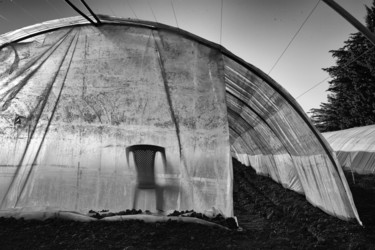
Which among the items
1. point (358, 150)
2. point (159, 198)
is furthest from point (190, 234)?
point (358, 150)

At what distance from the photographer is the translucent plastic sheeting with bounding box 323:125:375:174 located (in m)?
10.1

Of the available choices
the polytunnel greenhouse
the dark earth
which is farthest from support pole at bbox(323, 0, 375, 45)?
the dark earth

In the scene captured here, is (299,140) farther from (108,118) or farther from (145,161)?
(108,118)

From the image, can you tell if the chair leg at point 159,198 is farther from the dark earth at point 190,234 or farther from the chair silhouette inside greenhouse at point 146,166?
the dark earth at point 190,234

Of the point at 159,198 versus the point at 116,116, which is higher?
the point at 116,116

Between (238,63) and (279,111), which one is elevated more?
(238,63)

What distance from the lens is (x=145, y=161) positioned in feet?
15.9

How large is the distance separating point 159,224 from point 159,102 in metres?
1.86

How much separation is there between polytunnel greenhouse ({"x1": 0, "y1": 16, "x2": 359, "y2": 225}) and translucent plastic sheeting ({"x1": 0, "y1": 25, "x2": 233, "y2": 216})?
0.02 meters

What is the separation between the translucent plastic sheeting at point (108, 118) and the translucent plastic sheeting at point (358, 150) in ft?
22.0

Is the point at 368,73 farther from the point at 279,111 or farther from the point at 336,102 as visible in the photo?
the point at 279,111

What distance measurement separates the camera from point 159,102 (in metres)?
5.09

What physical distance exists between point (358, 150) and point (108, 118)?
29.8 feet

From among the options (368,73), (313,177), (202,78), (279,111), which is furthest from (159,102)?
(368,73)
